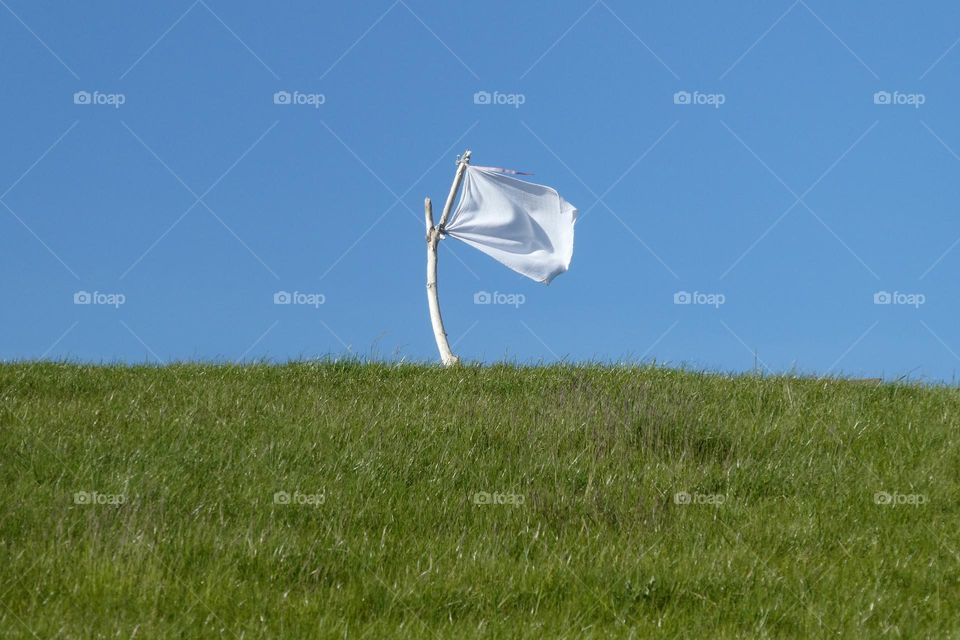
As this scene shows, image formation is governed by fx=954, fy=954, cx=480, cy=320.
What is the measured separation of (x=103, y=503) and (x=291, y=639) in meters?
2.80

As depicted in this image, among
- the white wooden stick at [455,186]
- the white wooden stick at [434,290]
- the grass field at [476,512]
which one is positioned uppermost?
the white wooden stick at [455,186]

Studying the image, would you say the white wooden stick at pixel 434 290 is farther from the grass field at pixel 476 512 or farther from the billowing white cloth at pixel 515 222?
the grass field at pixel 476 512

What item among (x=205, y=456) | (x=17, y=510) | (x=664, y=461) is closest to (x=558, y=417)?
(x=664, y=461)

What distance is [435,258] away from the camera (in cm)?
1606
